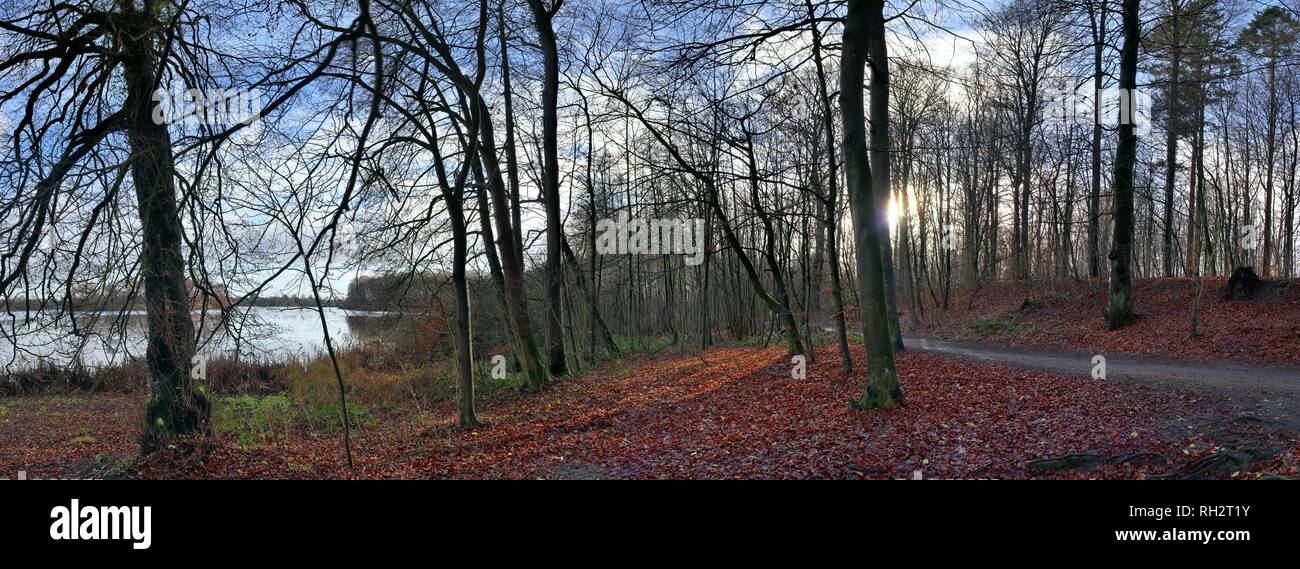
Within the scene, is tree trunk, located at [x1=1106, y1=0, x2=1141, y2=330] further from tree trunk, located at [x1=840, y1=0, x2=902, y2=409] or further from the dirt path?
tree trunk, located at [x1=840, y1=0, x2=902, y2=409]

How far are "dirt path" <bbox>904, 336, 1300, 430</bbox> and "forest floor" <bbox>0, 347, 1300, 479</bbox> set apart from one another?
0.98 ft

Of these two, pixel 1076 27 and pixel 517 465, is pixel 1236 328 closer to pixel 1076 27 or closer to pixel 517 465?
pixel 1076 27

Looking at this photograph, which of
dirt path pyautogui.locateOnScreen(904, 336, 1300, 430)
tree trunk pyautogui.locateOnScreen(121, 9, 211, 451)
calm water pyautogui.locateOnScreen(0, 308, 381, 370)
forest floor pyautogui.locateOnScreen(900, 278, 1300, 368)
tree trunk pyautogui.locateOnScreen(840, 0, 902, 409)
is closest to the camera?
calm water pyautogui.locateOnScreen(0, 308, 381, 370)

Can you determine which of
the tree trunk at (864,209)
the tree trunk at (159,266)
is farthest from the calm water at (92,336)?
the tree trunk at (864,209)

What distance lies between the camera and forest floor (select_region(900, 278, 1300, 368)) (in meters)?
13.3

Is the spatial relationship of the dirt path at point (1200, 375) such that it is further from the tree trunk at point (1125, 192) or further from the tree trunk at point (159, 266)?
the tree trunk at point (159, 266)

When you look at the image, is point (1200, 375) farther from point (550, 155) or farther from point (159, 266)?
point (159, 266)

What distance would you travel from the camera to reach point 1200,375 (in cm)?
1089

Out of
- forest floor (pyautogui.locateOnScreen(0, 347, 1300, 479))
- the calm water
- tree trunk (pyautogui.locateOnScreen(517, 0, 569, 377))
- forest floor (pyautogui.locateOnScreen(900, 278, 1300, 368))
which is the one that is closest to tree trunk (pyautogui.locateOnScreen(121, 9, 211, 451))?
the calm water

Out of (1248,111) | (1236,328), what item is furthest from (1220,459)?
(1248,111)

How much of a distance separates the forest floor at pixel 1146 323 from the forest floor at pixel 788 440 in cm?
477

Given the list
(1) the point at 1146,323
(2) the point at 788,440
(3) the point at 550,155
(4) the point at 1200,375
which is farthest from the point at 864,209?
(1) the point at 1146,323
